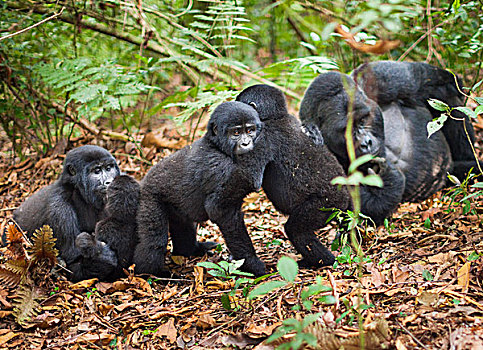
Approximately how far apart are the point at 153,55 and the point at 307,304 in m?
5.84

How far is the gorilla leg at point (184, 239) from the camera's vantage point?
4617 mm

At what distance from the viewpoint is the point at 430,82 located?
5.58 meters

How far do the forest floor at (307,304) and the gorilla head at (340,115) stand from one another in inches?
35.6

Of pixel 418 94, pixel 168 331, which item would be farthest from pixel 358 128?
pixel 168 331

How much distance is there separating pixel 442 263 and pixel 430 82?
3.09 meters

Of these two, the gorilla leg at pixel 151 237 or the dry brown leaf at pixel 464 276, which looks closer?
the dry brown leaf at pixel 464 276

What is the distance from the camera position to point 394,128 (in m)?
5.54

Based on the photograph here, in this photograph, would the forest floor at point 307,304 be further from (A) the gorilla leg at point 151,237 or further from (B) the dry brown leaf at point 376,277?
(A) the gorilla leg at point 151,237

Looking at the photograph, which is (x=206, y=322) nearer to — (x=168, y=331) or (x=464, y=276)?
(x=168, y=331)

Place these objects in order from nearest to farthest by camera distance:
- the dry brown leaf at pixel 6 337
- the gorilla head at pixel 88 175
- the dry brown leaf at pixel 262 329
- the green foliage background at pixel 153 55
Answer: the dry brown leaf at pixel 262 329 < the dry brown leaf at pixel 6 337 < the gorilla head at pixel 88 175 < the green foliage background at pixel 153 55

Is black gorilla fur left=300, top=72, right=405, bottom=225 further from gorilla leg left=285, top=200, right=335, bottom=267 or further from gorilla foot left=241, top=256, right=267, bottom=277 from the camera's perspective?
gorilla foot left=241, top=256, right=267, bottom=277

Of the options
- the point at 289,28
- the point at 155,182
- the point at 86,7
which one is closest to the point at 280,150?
the point at 155,182

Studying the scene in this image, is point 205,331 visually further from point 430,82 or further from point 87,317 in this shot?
point 430,82

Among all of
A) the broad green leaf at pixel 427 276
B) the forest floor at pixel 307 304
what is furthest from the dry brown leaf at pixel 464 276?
the broad green leaf at pixel 427 276
